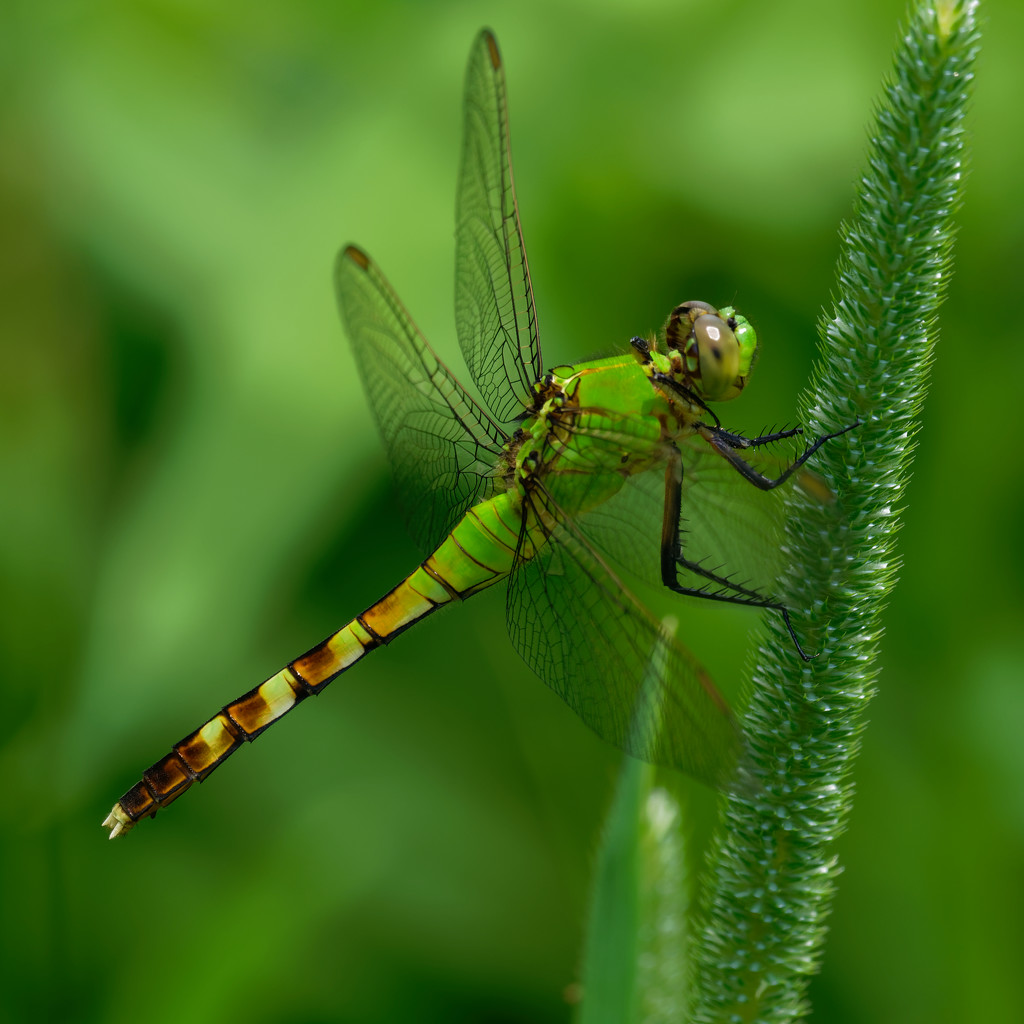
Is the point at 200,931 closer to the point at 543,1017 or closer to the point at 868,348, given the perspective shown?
the point at 543,1017

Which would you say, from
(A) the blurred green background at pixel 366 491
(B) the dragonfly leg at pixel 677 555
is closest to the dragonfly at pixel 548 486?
(B) the dragonfly leg at pixel 677 555

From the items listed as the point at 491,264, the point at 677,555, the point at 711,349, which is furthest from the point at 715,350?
the point at 491,264

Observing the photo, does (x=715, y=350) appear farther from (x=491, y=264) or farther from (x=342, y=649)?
(x=342, y=649)

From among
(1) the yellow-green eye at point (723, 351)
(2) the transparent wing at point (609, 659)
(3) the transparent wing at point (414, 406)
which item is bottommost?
(2) the transparent wing at point (609, 659)

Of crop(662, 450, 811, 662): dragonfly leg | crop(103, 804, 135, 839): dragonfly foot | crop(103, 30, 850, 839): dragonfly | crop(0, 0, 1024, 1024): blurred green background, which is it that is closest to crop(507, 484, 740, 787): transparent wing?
crop(103, 30, 850, 839): dragonfly

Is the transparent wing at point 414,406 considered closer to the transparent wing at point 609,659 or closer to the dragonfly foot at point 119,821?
the transparent wing at point 609,659

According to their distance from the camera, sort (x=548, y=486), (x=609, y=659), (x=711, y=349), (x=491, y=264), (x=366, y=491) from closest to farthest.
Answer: (x=609, y=659), (x=711, y=349), (x=548, y=486), (x=491, y=264), (x=366, y=491)

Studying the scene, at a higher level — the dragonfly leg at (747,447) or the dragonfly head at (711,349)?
the dragonfly head at (711,349)
